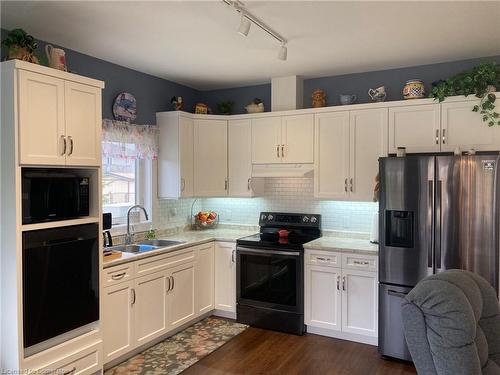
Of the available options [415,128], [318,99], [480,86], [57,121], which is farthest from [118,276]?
[480,86]

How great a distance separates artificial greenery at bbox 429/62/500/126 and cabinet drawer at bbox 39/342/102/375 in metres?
3.43

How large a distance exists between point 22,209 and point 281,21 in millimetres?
2073

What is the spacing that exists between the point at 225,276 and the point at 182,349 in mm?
930

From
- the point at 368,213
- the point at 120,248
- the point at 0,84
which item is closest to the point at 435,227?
the point at 368,213

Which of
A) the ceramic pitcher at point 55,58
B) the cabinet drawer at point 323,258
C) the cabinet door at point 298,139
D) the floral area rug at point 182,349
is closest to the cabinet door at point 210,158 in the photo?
the cabinet door at point 298,139

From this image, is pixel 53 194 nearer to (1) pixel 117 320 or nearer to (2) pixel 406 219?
(1) pixel 117 320

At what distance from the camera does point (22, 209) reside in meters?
2.43

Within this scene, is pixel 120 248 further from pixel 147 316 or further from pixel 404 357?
pixel 404 357

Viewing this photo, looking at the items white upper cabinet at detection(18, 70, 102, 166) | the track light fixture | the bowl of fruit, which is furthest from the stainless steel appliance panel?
white upper cabinet at detection(18, 70, 102, 166)

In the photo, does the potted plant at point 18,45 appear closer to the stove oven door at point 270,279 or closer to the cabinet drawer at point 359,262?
the stove oven door at point 270,279

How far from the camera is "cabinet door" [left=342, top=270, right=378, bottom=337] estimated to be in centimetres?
358

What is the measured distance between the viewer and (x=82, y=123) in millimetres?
2762

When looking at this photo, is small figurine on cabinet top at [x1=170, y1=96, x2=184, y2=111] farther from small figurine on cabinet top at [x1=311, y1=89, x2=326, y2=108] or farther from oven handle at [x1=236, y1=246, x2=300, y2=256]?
oven handle at [x1=236, y1=246, x2=300, y2=256]

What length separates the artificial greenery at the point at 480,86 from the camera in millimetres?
3289
